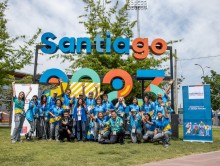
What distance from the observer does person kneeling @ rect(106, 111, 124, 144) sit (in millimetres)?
9312

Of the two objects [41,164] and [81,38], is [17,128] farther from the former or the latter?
[81,38]

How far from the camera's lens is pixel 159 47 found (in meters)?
13.5

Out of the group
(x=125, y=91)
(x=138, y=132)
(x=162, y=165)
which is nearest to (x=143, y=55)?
(x=125, y=91)

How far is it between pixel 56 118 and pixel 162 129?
3.69 metres

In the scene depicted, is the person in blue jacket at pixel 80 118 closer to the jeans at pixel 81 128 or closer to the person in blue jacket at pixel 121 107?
the jeans at pixel 81 128

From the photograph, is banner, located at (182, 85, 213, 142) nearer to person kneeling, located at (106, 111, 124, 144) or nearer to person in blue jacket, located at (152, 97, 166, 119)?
person in blue jacket, located at (152, 97, 166, 119)

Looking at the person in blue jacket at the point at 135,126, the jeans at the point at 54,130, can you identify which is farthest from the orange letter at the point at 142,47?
the jeans at the point at 54,130

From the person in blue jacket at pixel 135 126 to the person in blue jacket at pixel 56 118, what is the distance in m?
2.52

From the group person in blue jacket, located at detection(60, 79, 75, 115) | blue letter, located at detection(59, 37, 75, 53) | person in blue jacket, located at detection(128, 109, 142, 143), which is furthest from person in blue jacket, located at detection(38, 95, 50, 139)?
blue letter, located at detection(59, 37, 75, 53)

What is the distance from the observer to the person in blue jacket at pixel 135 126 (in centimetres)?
986

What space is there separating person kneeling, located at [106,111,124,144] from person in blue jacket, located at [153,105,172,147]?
3.72 feet

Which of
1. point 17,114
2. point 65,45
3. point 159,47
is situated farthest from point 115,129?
point 65,45

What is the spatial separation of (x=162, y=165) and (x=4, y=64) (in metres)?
14.1

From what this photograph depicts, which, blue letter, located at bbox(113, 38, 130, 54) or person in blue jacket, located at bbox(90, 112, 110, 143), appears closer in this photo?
person in blue jacket, located at bbox(90, 112, 110, 143)
